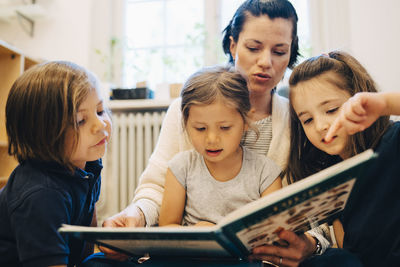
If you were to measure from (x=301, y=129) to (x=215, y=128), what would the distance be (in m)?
0.32

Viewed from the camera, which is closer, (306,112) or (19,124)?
(19,124)

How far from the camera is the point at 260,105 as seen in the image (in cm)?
127

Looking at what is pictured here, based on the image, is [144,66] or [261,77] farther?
[144,66]

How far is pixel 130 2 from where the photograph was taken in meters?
2.85

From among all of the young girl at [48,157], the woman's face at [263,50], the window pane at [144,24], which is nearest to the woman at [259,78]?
the woman's face at [263,50]

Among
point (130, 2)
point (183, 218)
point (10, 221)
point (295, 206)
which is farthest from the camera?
point (130, 2)

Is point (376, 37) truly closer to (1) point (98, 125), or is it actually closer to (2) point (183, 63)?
(2) point (183, 63)

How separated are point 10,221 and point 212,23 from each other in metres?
2.32

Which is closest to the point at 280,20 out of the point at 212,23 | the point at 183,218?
the point at 183,218

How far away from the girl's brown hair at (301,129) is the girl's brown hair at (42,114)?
25.4 inches

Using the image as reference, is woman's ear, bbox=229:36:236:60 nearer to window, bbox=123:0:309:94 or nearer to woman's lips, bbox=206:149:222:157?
woman's lips, bbox=206:149:222:157

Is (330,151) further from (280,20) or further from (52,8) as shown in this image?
(52,8)

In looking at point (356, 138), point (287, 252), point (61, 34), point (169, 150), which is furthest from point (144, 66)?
point (287, 252)

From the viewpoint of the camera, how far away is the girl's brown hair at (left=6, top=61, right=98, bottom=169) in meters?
0.76
